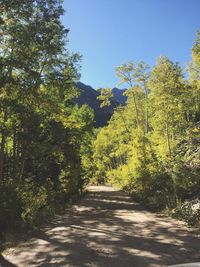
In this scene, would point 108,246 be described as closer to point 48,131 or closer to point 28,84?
point 28,84

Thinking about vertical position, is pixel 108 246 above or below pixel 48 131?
below

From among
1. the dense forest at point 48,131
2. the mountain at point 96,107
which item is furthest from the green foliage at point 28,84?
the mountain at point 96,107

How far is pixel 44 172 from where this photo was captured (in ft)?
82.6

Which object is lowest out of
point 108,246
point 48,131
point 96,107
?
point 108,246

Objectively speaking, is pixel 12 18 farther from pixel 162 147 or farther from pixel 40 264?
pixel 162 147

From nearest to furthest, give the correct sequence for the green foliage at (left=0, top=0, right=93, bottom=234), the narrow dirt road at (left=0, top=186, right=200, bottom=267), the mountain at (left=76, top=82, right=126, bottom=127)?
the narrow dirt road at (left=0, top=186, right=200, bottom=267) < the green foliage at (left=0, top=0, right=93, bottom=234) < the mountain at (left=76, top=82, right=126, bottom=127)

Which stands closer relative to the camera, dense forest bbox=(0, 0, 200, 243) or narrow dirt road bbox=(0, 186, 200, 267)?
Result: narrow dirt road bbox=(0, 186, 200, 267)

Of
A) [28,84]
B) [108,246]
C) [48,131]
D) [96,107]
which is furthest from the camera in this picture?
[96,107]

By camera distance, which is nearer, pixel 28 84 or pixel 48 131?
pixel 28 84

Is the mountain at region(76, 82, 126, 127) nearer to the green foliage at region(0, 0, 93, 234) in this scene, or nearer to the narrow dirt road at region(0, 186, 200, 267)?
the green foliage at region(0, 0, 93, 234)

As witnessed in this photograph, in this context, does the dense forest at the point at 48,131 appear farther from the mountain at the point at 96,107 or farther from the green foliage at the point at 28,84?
the mountain at the point at 96,107

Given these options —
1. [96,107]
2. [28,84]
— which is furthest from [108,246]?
[96,107]

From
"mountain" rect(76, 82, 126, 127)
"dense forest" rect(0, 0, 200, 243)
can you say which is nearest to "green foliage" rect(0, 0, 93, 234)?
"dense forest" rect(0, 0, 200, 243)

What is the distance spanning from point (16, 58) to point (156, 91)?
35.3 feet
